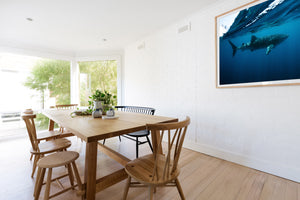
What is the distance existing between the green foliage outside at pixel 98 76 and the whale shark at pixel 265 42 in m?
3.51

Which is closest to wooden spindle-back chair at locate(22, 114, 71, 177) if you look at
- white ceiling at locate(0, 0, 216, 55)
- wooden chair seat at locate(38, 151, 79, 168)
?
wooden chair seat at locate(38, 151, 79, 168)

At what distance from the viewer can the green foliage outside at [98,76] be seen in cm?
446

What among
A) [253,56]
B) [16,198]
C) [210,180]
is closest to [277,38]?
[253,56]

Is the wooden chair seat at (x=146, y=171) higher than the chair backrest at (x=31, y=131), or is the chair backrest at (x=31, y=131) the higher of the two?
the chair backrest at (x=31, y=131)

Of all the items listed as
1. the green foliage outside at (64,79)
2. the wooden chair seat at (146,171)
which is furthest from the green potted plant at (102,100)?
the green foliage outside at (64,79)

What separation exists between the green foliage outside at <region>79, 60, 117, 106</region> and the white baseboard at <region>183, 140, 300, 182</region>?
309cm

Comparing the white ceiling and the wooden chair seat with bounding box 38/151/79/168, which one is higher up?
the white ceiling

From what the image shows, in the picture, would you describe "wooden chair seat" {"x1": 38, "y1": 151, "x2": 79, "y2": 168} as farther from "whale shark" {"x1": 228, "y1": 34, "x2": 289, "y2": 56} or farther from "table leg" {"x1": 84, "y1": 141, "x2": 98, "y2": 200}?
"whale shark" {"x1": 228, "y1": 34, "x2": 289, "y2": 56}

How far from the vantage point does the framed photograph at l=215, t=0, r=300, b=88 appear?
5.40 ft

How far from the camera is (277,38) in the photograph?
5.65 feet

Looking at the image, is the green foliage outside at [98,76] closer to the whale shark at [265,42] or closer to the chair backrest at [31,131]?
the chair backrest at [31,131]

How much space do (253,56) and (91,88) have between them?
163 inches

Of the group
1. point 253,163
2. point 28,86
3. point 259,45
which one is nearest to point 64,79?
point 28,86

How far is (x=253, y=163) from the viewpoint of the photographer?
1.94 m
